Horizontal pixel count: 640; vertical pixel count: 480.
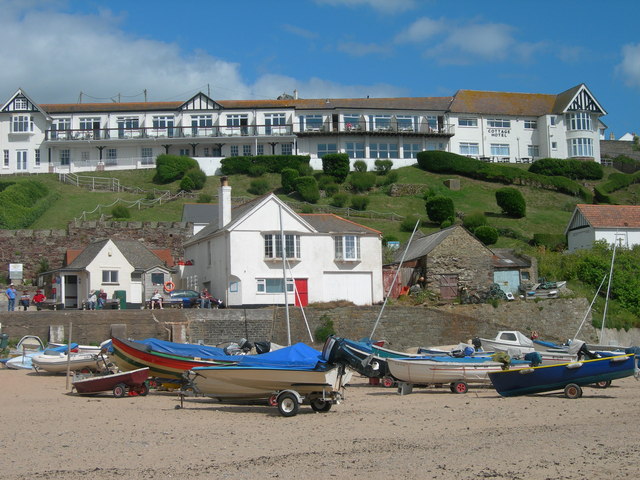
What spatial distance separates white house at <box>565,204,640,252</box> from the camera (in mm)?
49875

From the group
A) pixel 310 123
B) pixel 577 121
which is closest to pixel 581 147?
pixel 577 121

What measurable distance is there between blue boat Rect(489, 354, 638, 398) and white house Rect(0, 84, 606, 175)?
52.8m

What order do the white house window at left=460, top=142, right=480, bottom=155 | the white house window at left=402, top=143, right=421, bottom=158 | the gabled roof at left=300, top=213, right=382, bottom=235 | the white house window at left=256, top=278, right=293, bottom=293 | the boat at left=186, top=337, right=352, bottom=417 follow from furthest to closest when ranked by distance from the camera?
the white house window at left=460, top=142, right=480, bottom=155, the white house window at left=402, top=143, right=421, bottom=158, the gabled roof at left=300, top=213, right=382, bottom=235, the white house window at left=256, top=278, right=293, bottom=293, the boat at left=186, top=337, right=352, bottom=417

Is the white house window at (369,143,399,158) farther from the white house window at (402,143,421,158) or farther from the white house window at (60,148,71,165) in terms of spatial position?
the white house window at (60,148,71,165)

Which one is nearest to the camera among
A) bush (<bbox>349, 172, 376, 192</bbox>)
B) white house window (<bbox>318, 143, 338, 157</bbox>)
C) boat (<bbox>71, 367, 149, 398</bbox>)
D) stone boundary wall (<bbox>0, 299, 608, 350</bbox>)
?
boat (<bbox>71, 367, 149, 398</bbox>)

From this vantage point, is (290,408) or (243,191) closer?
(290,408)

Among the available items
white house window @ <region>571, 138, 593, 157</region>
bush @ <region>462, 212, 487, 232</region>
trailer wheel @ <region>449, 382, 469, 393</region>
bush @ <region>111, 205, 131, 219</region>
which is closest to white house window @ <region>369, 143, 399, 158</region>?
white house window @ <region>571, 138, 593, 157</region>

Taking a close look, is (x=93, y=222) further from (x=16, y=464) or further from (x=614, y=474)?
(x=614, y=474)

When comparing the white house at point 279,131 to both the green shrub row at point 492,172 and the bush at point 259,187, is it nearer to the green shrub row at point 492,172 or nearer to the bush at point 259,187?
the green shrub row at point 492,172

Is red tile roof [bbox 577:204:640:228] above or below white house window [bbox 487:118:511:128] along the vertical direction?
below

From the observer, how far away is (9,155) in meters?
73.1

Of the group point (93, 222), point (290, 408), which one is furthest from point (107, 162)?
point (290, 408)

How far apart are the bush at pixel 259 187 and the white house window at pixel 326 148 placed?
1008 centimetres

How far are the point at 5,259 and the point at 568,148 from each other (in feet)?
185
